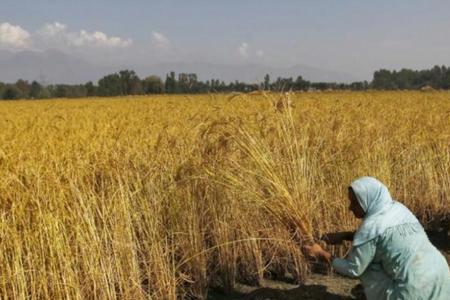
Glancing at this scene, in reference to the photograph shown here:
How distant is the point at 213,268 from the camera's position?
15.7ft

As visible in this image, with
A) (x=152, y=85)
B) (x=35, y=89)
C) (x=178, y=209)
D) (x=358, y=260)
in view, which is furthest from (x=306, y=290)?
(x=35, y=89)

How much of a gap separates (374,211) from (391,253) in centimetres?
28

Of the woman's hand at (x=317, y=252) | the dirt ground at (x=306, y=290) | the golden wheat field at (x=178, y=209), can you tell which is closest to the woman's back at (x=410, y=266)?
the woman's hand at (x=317, y=252)

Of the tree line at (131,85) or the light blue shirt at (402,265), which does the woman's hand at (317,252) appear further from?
the tree line at (131,85)

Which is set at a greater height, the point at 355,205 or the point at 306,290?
the point at 355,205

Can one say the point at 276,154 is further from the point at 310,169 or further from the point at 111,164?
the point at 111,164

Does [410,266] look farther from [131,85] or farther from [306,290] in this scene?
[131,85]

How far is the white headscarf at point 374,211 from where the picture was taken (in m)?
3.18

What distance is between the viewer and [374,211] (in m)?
3.23

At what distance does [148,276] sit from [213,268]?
94 cm

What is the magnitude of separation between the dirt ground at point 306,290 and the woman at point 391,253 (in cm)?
154

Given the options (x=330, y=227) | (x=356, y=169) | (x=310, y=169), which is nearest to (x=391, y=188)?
(x=356, y=169)

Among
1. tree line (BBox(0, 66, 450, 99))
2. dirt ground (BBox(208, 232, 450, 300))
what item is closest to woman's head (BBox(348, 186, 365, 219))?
dirt ground (BBox(208, 232, 450, 300))

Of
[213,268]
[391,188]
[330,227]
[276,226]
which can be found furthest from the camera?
[391,188]
